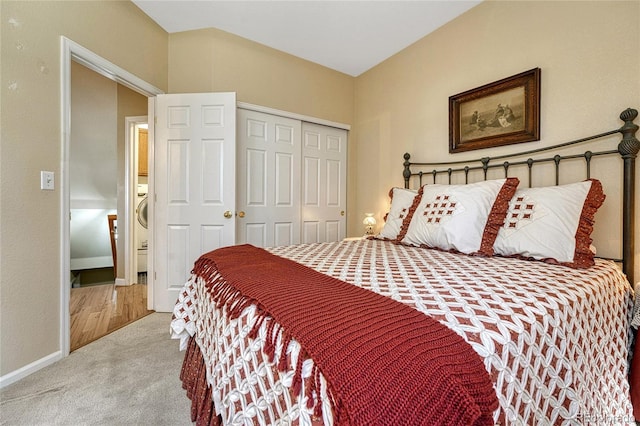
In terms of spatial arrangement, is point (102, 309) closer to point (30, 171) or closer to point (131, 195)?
point (131, 195)

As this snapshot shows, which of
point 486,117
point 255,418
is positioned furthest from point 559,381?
point 486,117

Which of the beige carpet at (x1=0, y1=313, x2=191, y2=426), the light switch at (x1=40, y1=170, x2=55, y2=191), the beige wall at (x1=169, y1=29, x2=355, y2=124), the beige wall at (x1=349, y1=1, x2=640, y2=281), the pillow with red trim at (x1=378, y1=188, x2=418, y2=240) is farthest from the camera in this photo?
the beige wall at (x1=169, y1=29, x2=355, y2=124)

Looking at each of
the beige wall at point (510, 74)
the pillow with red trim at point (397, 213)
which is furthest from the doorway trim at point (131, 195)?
the pillow with red trim at point (397, 213)

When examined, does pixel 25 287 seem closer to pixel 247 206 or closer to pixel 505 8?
pixel 247 206

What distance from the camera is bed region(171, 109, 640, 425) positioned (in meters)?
0.54

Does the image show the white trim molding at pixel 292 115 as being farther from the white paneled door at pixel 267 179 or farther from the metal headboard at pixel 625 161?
the metal headboard at pixel 625 161

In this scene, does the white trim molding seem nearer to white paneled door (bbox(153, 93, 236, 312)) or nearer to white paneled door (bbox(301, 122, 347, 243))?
white paneled door (bbox(301, 122, 347, 243))

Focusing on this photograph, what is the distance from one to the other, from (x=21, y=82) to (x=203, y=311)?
68.1 inches

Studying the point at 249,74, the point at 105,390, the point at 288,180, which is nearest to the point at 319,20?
the point at 249,74

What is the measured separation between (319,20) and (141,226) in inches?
128

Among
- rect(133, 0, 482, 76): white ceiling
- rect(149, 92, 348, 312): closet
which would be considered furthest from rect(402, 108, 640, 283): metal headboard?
rect(149, 92, 348, 312): closet

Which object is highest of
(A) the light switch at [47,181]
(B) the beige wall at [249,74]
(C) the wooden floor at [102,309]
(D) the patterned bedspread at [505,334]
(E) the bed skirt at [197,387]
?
(B) the beige wall at [249,74]

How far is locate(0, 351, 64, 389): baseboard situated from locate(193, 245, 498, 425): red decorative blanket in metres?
1.81

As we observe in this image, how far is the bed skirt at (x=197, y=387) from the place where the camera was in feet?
3.91
